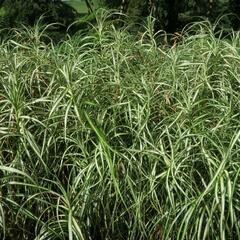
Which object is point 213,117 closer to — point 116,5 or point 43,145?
point 43,145

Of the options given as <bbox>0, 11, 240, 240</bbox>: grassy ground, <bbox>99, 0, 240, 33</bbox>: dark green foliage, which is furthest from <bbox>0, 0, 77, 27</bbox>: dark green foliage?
<bbox>0, 11, 240, 240</bbox>: grassy ground

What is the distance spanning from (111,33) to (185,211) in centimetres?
169

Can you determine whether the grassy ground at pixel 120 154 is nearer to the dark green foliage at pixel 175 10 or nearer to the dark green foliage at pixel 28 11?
the dark green foliage at pixel 28 11

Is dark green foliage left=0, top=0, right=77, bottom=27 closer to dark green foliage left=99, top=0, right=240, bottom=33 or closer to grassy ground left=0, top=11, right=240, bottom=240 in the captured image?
dark green foliage left=99, top=0, right=240, bottom=33

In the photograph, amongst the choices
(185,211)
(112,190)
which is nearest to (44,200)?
(112,190)

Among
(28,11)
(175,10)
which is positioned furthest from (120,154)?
(175,10)

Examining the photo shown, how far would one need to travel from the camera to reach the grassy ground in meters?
2.18

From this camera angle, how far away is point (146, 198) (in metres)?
2.32

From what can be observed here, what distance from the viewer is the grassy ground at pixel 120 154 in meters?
2.18

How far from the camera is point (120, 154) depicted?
2328mm

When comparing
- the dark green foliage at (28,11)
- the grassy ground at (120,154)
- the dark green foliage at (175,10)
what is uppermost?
the grassy ground at (120,154)

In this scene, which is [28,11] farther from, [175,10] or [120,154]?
[120,154]

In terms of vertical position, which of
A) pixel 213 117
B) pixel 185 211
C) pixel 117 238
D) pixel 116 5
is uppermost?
pixel 213 117

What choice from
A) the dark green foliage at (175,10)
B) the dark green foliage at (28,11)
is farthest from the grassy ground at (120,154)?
the dark green foliage at (175,10)
